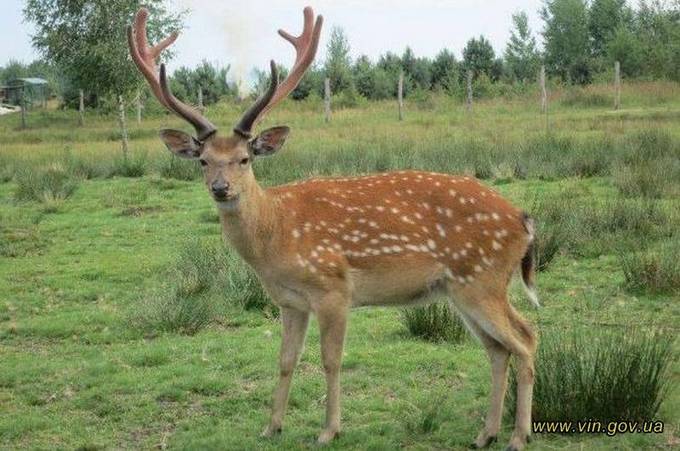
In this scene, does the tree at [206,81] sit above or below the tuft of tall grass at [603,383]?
above

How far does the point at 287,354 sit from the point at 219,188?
1.15 meters

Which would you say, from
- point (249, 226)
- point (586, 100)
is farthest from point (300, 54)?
point (586, 100)

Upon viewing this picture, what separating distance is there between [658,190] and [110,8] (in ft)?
55.8

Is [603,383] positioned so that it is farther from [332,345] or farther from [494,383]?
[332,345]

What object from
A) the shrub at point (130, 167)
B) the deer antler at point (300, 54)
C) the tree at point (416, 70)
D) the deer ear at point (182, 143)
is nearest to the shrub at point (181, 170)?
the shrub at point (130, 167)

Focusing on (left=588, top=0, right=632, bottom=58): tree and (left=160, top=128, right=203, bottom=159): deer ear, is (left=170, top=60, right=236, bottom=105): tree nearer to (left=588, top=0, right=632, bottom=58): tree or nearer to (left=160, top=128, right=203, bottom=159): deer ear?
(left=588, top=0, right=632, bottom=58): tree

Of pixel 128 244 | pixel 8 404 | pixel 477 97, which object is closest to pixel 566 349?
pixel 8 404

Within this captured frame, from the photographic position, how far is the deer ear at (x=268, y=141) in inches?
240

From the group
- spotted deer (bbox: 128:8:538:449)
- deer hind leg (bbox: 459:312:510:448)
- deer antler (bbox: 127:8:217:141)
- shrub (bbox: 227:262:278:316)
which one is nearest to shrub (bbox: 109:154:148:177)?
shrub (bbox: 227:262:278:316)

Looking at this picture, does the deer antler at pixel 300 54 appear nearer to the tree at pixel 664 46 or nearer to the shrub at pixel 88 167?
the shrub at pixel 88 167

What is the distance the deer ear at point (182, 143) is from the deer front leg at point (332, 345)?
4.25 feet

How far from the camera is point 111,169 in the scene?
2044 centimetres

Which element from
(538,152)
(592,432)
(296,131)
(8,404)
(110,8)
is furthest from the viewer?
(296,131)

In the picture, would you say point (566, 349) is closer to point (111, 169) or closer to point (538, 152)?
point (538, 152)
